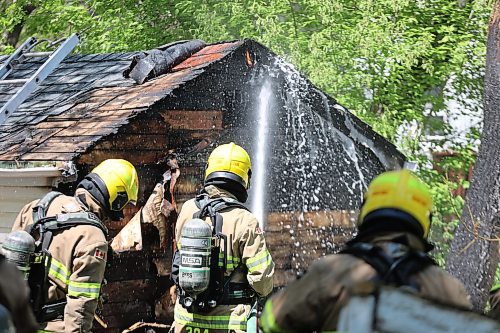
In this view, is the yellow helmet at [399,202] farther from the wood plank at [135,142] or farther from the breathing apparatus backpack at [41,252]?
the wood plank at [135,142]

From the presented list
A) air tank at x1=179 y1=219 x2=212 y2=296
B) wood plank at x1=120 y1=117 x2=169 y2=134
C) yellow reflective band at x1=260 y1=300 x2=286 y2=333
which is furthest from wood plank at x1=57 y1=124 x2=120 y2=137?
yellow reflective band at x1=260 y1=300 x2=286 y2=333

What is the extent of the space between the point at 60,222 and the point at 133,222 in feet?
5.72

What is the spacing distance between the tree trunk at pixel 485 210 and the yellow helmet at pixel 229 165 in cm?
309

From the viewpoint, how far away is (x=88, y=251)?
17.5 feet

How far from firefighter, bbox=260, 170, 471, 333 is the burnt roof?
382 centimetres

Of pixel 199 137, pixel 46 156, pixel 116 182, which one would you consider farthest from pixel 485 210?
pixel 46 156

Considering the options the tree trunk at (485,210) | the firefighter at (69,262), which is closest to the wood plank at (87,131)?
the firefighter at (69,262)

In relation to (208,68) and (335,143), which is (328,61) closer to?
(335,143)

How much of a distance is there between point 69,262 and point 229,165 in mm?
1442

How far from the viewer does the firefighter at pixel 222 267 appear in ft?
19.2

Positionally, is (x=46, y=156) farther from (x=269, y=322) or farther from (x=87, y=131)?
(x=269, y=322)

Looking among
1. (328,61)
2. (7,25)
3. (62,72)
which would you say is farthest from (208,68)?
(7,25)

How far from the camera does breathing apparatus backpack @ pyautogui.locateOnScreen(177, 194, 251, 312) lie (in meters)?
5.77

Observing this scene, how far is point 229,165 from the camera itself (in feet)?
20.6
